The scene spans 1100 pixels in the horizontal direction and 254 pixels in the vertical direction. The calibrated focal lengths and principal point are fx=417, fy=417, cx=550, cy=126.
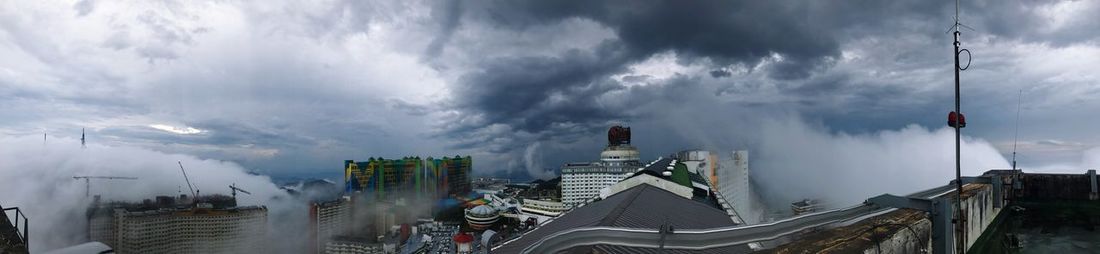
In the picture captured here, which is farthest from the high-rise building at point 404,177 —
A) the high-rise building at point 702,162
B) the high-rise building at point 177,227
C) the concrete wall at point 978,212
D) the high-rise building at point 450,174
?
the concrete wall at point 978,212

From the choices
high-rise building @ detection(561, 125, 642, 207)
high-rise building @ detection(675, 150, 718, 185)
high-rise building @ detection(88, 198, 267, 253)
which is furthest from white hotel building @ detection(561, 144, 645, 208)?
high-rise building @ detection(88, 198, 267, 253)

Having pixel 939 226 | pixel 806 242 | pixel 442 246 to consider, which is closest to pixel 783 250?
pixel 806 242

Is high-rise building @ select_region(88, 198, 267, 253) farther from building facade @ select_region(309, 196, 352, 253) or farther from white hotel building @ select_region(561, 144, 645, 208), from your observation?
white hotel building @ select_region(561, 144, 645, 208)

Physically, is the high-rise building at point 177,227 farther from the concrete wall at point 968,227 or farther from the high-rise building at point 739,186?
the concrete wall at point 968,227

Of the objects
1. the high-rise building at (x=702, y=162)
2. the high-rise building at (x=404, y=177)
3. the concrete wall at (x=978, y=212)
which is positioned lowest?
the high-rise building at (x=404, y=177)

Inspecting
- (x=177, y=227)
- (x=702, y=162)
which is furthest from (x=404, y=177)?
(x=702, y=162)

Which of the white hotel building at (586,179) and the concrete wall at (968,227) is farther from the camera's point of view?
the white hotel building at (586,179)

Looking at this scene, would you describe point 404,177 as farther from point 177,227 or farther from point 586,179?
point 586,179

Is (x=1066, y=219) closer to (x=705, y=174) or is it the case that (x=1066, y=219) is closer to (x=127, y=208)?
(x=705, y=174)
